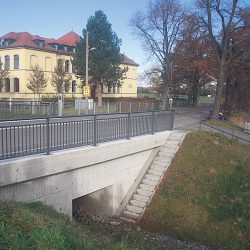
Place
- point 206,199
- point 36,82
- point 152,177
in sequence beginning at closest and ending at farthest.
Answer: point 206,199, point 152,177, point 36,82

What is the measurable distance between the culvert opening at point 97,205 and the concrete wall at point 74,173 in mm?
114

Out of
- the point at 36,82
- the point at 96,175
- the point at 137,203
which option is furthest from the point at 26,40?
the point at 96,175

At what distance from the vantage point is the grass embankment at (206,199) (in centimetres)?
1028

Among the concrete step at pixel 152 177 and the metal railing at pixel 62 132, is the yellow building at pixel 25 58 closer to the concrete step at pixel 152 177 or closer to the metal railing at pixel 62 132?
the concrete step at pixel 152 177

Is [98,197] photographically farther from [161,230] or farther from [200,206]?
[200,206]

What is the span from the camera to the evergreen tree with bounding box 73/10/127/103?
47281mm

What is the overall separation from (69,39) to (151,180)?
60.9 m

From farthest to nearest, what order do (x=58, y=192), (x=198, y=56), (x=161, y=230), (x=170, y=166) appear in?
(x=198, y=56) → (x=170, y=166) → (x=161, y=230) → (x=58, y=192)

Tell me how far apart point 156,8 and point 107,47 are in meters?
12.7

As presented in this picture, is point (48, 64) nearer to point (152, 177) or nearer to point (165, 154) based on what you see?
point (165, 154)

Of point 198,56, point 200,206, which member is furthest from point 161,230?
point 198,56

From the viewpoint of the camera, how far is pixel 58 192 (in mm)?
9094

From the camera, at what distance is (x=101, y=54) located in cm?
4731

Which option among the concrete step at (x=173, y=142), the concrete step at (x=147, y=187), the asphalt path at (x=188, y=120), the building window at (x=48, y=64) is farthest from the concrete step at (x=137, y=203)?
the building window at (x=48, y=64)
